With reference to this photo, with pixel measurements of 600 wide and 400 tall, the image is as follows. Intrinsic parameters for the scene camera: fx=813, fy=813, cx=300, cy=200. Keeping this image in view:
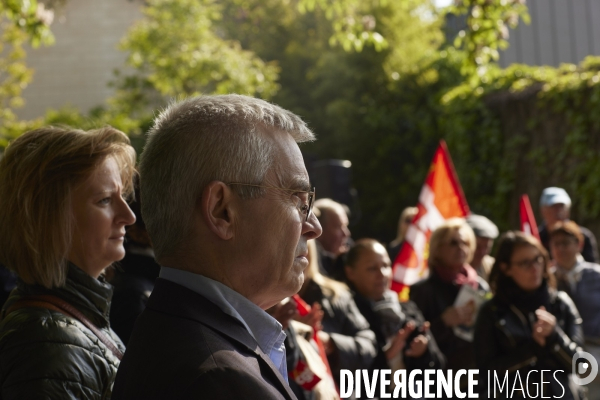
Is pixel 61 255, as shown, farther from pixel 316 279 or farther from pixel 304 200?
pixel 316 279

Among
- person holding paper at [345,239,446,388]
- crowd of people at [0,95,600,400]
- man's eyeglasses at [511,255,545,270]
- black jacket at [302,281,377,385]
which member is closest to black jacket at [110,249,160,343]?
crowd of people at [0,95,600,400]

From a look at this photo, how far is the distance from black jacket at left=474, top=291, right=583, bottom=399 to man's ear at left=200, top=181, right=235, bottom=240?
3460 millimetres

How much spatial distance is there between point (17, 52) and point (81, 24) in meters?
16.0

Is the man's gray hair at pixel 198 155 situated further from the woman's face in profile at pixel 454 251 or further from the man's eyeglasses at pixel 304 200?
the woman's face in profile at pixel 454 251

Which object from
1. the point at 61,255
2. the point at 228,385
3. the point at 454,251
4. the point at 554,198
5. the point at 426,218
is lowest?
the point at 228,385

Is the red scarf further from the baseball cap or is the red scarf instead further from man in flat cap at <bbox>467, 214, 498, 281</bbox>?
the baseball cap

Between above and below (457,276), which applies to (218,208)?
below

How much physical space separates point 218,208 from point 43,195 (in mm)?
1017

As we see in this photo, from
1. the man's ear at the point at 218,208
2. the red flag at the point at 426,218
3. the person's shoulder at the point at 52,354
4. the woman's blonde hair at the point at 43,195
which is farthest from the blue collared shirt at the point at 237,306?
the red flag at the point at 426,218

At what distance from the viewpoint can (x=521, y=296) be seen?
16.5 feet

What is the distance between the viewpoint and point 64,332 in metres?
2.24

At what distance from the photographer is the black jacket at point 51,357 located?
2117 mm

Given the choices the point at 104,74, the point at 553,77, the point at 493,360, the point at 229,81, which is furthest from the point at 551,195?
the point at 104,74

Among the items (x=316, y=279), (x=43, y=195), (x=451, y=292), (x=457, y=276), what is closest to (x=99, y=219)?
(x=43, y=195)
